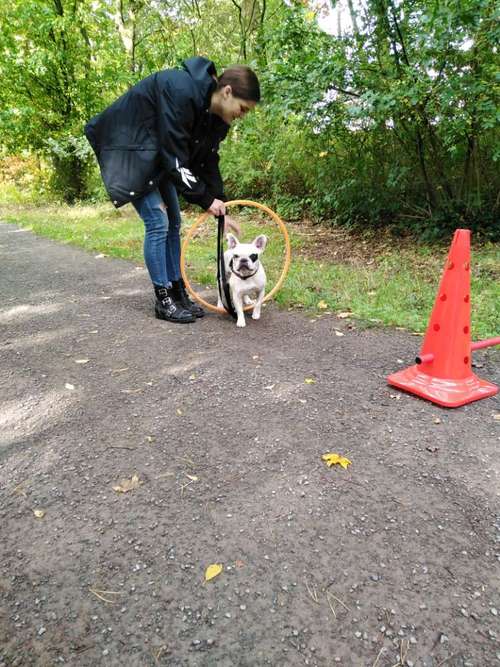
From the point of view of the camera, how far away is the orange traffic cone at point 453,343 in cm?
295

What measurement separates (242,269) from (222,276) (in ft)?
1.31

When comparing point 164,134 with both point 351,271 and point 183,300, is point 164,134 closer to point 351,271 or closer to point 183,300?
point 183,300

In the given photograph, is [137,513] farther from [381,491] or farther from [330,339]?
[330,339]

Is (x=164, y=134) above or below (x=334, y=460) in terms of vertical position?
above

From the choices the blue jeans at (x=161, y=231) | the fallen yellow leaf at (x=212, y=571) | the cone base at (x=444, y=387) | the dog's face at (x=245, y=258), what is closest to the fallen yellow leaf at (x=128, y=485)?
the fallen yellow leaf at (x=212, y=571)

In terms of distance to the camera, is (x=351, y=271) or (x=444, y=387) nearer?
(x=444, y=387)

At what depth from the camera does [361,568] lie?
1789 millimetres

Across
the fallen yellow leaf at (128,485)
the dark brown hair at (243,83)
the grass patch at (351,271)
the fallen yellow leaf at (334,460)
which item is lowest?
the fallen yellow leaf at (128,485)

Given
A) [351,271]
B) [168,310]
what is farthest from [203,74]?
[351,271]

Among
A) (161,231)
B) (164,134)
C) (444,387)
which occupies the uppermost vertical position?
(164,134)

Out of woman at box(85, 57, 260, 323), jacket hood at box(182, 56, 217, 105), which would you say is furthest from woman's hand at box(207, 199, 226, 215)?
jacket hood at box(182, 56, 217, 105)

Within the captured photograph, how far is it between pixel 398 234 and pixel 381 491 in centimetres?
588

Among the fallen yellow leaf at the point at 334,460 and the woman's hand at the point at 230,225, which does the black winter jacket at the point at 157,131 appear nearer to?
the woman's hand at the point at 230,225

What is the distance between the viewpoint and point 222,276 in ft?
14.6
